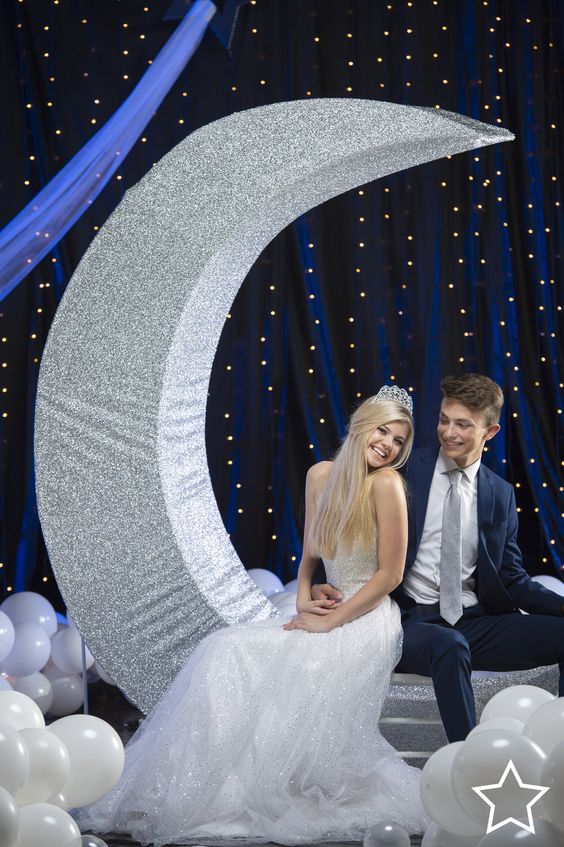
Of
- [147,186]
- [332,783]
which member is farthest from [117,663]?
[147,186]

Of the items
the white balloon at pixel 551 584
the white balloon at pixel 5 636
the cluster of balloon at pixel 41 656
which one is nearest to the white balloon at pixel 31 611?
the cluster of balloon at pixel 41 656

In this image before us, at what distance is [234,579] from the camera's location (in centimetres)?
341

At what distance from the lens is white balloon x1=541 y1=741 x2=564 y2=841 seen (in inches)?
70.9

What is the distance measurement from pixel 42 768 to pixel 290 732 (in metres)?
0.79

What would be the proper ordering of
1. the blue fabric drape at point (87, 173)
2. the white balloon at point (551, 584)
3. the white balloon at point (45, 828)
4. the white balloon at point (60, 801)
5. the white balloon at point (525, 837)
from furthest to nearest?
the white balloon at point (551, 584) → the blue fabric drape at point (87, 173) → the white balloon at point (60, 801) → the white balloon at point (45, 828) → the white balloon at point (525, 837)

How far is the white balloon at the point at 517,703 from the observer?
2357 millimetres

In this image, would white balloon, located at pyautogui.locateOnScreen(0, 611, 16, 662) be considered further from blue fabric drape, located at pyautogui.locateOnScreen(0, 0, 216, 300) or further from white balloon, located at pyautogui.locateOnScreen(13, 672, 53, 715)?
blue fabric drape, located at pyautogui.locateOnScreen(0, 0, 216, 300)

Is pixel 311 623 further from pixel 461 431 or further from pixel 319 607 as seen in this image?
pixel 461 431

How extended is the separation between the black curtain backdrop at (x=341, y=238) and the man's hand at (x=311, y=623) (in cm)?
239

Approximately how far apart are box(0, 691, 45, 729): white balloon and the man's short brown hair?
4.90ft

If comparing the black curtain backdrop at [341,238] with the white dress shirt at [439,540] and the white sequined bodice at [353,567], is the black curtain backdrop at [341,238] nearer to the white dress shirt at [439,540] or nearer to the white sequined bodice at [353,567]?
the white dress shirt at [439,540]

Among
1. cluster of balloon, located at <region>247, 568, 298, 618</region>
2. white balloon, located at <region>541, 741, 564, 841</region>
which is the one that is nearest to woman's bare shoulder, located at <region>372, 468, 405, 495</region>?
white balloon, located at <region>541, 741, 564, 841</region>

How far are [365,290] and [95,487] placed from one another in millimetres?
2577

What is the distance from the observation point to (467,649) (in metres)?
2.88
